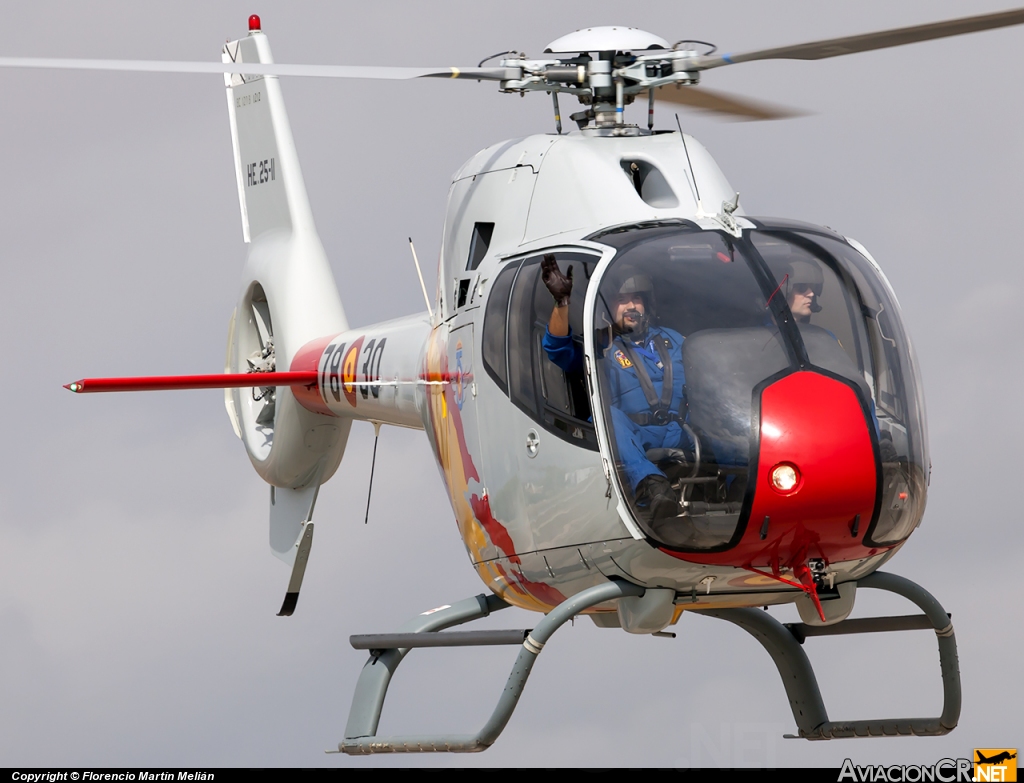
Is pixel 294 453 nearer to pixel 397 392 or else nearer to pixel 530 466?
pixel 397 392

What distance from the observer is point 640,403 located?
886 cm

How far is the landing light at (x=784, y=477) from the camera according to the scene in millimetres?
8594

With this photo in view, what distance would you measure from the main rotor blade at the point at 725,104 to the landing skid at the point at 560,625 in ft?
9.84

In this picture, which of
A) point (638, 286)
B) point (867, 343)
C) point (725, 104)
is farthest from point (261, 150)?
point (867, 343)

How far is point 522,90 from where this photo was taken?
35.3ft

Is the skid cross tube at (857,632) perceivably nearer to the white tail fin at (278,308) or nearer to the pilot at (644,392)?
the pilot at (644,392)

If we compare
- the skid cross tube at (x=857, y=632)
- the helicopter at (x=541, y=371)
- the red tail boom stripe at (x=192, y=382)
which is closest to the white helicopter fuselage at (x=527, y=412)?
the helicopter at (x=541, y=371)

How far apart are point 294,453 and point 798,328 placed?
6295mm

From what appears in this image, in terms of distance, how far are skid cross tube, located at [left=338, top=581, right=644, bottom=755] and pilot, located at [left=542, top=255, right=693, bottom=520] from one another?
0.79m

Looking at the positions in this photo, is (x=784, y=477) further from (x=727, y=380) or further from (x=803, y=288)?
(x=803, y=288)

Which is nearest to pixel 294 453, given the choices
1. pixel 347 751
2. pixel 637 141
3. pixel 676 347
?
pixel 347 751

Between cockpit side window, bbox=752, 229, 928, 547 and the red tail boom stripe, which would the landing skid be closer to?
cockpit side window, bbox=752, 229, 928, 547

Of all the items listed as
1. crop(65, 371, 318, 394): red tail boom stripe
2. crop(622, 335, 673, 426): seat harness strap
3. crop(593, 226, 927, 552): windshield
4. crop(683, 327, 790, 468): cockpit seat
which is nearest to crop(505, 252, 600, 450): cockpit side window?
crop(593, 226, 927, 552): windshield

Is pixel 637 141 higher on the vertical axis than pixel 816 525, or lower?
higher
